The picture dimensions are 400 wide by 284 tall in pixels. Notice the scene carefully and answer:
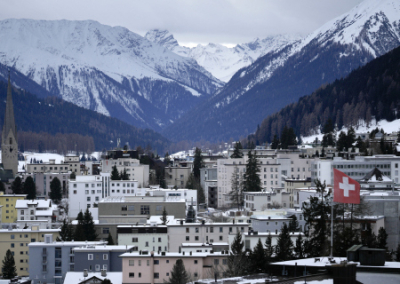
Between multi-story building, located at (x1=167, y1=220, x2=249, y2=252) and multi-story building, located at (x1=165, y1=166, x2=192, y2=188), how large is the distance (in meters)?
75.1

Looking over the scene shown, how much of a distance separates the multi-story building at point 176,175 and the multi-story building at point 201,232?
246 feet

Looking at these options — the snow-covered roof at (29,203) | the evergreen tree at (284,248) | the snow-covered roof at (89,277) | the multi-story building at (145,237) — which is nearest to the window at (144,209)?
the snow-covered roof at (29,203)

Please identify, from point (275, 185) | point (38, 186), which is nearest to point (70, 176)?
point (38, 186)

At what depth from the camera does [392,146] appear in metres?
144

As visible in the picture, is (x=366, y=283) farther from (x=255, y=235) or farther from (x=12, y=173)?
(x=12, y=173)

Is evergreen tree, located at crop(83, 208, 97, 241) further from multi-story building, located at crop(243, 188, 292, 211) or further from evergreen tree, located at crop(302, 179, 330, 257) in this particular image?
evergreen tree, located at crop(302, 179, 330, 257)

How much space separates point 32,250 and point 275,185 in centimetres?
5960

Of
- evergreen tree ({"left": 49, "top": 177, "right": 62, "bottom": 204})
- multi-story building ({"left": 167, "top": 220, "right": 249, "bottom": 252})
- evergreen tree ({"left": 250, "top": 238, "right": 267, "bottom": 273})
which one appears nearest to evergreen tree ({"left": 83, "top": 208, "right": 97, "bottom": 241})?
multi-story building ({"left": 167, "top": 220, "right": 249, "bottom": 252})

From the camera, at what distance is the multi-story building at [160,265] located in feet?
222

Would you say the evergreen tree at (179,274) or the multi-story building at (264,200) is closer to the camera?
the evergreen tree at (179,274)

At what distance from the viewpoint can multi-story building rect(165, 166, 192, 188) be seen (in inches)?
6373

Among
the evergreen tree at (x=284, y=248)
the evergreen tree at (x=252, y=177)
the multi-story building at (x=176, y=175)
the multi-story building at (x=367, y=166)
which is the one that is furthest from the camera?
the multi-story building at (x=176, y=175)

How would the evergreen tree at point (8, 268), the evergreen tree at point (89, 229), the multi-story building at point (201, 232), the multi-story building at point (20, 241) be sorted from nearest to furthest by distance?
the evergreen tree at point (8, 268)
the multi-story building at point (201, 232)
the multi-story building at point (20, 241)
the evergreen tree at point (89, 229)

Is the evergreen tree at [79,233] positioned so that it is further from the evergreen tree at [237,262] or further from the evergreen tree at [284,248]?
the evergreen tree at [284,248]
